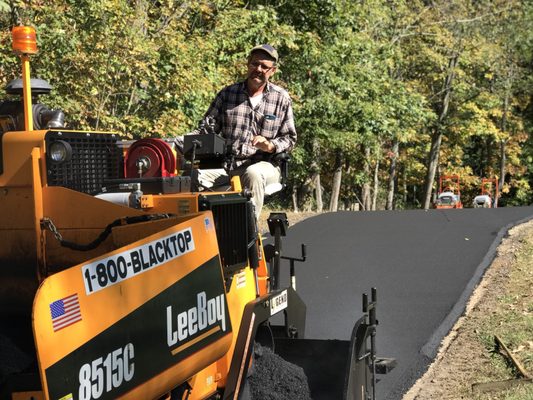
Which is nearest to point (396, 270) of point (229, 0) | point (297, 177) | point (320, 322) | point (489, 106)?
point (320, 322)

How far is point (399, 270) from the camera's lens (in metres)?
11.8

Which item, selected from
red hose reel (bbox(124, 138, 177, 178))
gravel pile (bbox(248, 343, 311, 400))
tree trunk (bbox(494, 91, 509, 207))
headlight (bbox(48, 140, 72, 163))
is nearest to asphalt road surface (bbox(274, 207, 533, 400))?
gravel pile (bbox(248, 343, 311, 400))

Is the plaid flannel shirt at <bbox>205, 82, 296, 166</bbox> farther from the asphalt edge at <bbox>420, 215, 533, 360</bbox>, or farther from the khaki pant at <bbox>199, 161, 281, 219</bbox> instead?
the asphalt edge at <bbox>420, 215, 533, 360</bbox>

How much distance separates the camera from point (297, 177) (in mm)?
27141

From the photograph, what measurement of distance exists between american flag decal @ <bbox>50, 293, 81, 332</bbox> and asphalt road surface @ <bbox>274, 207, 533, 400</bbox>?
4615 millimetres

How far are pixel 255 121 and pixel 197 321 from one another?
251 cm

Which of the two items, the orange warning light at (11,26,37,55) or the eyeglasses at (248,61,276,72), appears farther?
the eyeglasses at (248,61,276,72)

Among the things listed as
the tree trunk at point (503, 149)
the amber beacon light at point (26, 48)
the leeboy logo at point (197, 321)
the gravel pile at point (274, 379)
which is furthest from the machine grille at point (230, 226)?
the tree trunk at point (503, 149)

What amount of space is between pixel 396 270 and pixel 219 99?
5.94 metres

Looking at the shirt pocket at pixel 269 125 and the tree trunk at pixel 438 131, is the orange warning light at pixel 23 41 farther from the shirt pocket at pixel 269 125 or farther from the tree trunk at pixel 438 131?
the tree trunk at pixel 438 131

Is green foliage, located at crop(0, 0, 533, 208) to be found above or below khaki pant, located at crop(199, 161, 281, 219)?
above

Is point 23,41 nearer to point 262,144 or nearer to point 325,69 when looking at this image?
point 262,144

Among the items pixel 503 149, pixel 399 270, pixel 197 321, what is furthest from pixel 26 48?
pixel 503 149

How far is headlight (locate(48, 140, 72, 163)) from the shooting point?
4.48 metres
